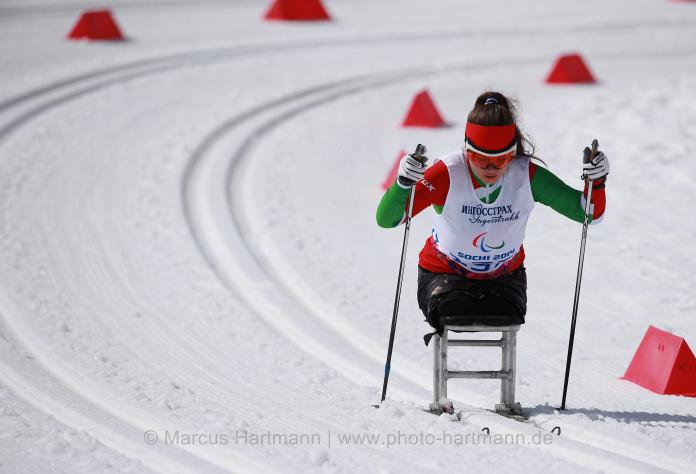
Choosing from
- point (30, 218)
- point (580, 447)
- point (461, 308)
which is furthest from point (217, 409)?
point (30, 218)

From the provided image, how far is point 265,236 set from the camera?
8078 mm

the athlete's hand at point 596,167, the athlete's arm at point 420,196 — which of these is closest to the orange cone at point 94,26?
the athlete's arm at point 420,196

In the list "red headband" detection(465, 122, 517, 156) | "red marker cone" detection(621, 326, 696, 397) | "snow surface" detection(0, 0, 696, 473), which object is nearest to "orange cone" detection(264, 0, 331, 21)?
"snow surface" detection(0, 0, 696, 473)

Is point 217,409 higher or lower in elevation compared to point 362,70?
lower

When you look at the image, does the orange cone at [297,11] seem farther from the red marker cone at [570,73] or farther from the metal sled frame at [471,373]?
the metal sled frame at [471,373]

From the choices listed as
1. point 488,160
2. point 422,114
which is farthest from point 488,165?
point 422,114

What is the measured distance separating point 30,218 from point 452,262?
4.35 meters

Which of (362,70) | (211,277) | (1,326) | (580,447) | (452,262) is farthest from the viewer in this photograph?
(362,70)

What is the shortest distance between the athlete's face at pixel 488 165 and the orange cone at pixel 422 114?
6.50 metres

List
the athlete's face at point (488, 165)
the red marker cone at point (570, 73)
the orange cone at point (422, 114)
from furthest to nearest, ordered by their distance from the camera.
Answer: the red marker cone at point (570, 73), the orange cone at point (422, 114), the athlete's face at point (488, 165)

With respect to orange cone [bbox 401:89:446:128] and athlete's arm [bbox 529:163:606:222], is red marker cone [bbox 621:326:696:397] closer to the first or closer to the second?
athlete's arm [bbox 529:163:606:222]

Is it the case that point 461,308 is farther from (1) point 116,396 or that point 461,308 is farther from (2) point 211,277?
(2) point 211,277

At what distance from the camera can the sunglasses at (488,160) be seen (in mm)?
4840

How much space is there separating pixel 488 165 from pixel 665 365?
1.65 meters
